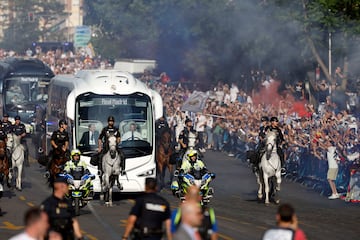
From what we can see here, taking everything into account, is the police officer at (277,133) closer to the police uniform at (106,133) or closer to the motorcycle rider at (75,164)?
the police uniform at (106,133)

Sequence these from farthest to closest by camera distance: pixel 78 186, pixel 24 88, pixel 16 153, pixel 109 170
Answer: pixel 24 88, pixel 16 153, pixel 109 170, pixel 78 186

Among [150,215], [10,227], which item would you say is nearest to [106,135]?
[10,227]

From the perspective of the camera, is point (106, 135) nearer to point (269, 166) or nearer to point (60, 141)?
point (60, 141)

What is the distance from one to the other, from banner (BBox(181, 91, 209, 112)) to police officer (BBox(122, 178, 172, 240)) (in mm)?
33085

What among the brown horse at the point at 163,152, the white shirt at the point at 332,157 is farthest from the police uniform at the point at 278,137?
the brown horse at the point at 163,152

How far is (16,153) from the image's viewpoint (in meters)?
33.0

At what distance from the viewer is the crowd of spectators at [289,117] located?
108ft

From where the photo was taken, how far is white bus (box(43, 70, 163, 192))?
30.7 metres

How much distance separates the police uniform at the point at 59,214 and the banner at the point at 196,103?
107 ft

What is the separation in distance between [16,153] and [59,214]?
16833 millimetres

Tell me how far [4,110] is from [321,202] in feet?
82.1

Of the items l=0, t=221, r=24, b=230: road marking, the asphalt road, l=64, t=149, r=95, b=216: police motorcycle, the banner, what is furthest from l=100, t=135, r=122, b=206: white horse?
the banner

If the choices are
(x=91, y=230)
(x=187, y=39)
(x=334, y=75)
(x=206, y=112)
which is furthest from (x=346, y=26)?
(x=187, y=39)

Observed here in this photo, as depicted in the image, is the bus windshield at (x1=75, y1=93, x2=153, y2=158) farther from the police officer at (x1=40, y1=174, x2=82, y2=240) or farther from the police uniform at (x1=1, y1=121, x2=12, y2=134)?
the police officer at (x1=40, y1=174, x2=82, y2=240)
